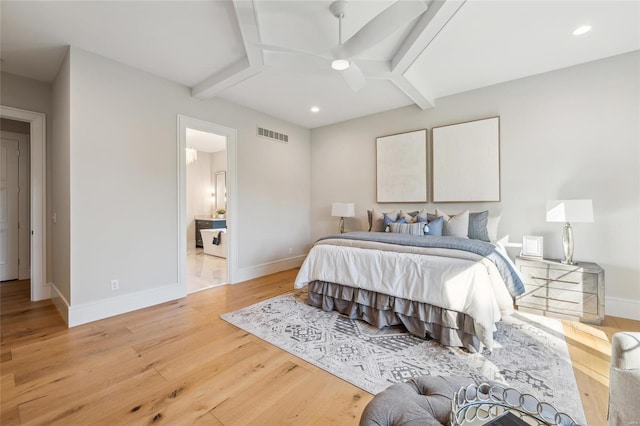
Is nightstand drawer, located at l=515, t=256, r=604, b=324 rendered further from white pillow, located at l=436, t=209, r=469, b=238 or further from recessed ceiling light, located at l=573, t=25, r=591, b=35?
recessed ceiling light, located at l=573, t=25, r=591, b=35

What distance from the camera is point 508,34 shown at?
99.2 inches

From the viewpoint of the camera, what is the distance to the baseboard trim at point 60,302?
8.93 ft

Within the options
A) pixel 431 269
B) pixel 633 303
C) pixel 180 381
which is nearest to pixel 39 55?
pixel 180 381

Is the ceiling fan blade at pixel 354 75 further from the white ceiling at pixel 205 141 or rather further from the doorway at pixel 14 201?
the doorway at pixel 14 201

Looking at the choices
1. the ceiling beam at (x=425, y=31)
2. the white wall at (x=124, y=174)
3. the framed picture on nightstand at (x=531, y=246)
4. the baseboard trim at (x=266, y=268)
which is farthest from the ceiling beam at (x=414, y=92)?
the baseboard trim at (x=266, y=268)

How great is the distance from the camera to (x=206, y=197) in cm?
808

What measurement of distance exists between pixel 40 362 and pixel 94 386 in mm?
680

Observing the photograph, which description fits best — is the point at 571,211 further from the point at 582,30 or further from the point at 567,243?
the point at 582,30

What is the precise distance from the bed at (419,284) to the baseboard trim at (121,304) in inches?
65.3

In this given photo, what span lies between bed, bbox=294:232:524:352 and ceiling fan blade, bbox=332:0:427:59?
182cm

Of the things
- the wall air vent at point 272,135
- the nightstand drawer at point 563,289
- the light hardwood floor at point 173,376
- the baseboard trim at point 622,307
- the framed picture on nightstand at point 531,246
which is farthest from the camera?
the wall air vent at point 272,135

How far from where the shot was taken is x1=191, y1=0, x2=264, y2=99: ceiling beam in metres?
2.07

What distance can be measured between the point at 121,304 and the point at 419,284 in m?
3.16

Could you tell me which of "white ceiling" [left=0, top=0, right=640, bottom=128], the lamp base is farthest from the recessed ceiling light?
the lamp base
